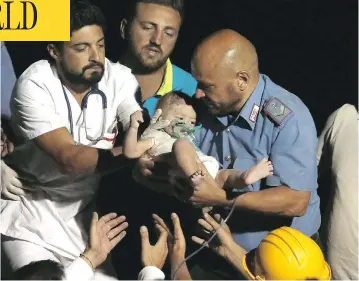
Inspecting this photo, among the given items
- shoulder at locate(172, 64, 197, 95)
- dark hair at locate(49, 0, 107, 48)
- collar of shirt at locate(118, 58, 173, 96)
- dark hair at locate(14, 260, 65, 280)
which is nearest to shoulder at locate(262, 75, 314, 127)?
shoulder at locate(172, 64, 197, 95)

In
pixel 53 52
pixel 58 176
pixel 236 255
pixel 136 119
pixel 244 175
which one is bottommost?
pixel 236 255

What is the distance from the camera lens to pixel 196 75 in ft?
11.7

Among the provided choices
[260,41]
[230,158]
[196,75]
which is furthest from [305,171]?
[260,41]

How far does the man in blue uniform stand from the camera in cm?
397

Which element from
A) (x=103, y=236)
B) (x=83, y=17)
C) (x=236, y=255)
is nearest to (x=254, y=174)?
(x=236, y=255)

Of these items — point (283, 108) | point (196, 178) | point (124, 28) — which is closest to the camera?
point (196, 178)

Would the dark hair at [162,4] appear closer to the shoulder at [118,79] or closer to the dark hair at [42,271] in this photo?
the shoulder at [118,79]

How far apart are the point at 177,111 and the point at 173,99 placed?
63mm

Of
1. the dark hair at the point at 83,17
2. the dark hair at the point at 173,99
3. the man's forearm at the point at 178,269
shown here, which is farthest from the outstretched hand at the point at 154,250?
the dark hair at the point at 83,17

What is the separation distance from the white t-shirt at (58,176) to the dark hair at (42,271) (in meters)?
0.23

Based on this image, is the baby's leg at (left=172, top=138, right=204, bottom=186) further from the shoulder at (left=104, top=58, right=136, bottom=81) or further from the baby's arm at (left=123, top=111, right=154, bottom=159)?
the shoulder at (left=104, top=58, right=136, bottom=81)

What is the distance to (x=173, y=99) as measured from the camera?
3635 mm

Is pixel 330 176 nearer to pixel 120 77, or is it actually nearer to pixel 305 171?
pixel 305 171

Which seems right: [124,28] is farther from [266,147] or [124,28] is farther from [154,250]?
[154,250]
